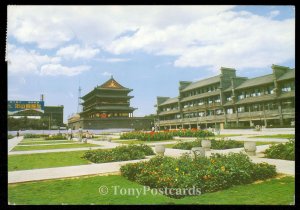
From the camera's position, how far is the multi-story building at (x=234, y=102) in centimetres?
4700

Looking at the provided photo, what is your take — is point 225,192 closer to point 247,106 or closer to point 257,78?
point 247,106

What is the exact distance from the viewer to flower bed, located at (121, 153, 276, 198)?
750 cm

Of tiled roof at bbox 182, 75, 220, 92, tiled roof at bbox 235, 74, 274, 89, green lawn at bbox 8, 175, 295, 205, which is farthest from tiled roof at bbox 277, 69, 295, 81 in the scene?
green lawn at bbox 8, 175, 295, 205

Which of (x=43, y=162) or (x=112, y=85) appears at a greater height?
(x=112, y=85)

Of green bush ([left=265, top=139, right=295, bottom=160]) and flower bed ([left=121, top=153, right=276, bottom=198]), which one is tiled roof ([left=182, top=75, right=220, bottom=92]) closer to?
green bush ([left=265, top=139, right=295, bottom=160])

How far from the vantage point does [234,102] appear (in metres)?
56.6

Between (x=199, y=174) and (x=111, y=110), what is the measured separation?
216 ft

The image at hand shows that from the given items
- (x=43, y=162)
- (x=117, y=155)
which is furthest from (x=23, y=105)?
(x=117, y=155)

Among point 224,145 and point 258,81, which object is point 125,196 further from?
point 258,81

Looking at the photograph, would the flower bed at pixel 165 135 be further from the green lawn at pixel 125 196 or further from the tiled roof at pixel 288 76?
the tiled roof at pixel 288 76

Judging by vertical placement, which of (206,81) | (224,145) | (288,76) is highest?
(206,81)

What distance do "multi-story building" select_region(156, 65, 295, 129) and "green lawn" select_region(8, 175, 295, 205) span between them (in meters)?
38.7

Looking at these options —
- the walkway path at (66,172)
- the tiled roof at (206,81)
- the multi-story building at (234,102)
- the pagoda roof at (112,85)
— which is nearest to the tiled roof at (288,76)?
the multi-story building at (234,102)
